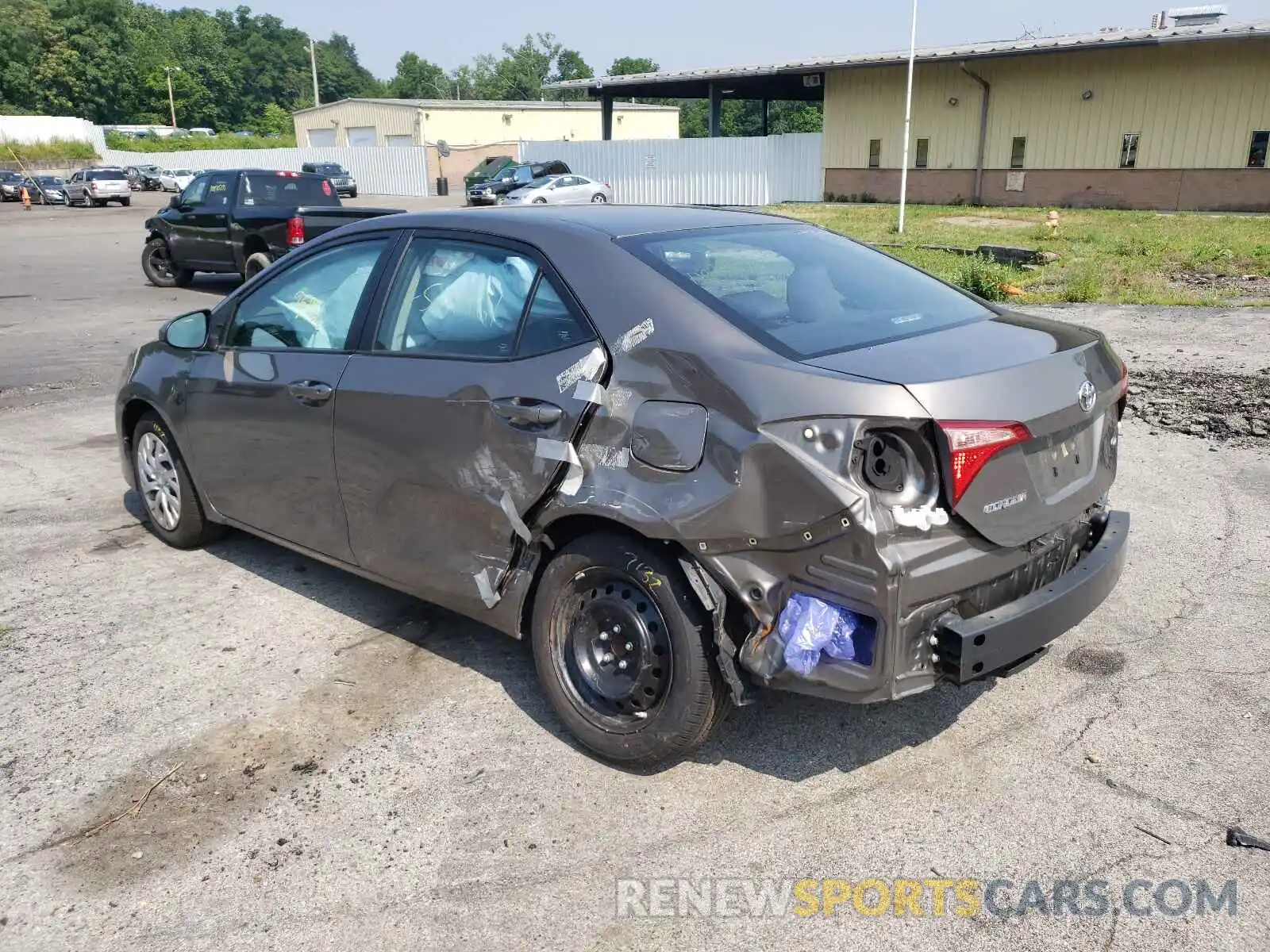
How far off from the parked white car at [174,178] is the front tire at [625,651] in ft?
195

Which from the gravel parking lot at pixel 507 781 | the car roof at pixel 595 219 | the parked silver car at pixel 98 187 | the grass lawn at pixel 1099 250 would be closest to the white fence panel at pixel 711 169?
the grass lawn at pixel 1099 250

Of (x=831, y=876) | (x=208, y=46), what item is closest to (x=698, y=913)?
(x=831, y=876)

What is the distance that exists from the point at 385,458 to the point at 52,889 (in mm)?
1728

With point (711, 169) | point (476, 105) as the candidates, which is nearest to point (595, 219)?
point (711, 169)

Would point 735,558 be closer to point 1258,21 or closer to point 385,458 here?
point 385,458

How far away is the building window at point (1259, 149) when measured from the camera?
26.2 meters

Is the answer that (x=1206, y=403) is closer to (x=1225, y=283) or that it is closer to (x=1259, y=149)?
(x=1225, y=283)

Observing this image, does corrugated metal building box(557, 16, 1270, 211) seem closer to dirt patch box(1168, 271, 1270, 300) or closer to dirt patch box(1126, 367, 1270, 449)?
dirt patch box(1168, 271, 1270, 300)

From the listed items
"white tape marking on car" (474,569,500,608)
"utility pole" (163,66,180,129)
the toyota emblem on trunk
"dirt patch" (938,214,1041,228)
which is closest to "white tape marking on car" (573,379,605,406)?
"white tape marking on car" (474,569,500,608)

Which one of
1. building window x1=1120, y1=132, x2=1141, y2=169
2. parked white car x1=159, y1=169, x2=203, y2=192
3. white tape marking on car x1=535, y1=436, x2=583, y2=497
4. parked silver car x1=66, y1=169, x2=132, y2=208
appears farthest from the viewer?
parked white car x1=159, y1=169, x2=203, y2=192

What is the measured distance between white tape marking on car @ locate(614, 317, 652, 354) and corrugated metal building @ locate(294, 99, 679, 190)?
5169 centimetres

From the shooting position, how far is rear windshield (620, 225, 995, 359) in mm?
3217

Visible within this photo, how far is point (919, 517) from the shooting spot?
2.77m

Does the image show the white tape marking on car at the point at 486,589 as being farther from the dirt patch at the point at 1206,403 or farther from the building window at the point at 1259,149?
the building window at the point at 1259,149
